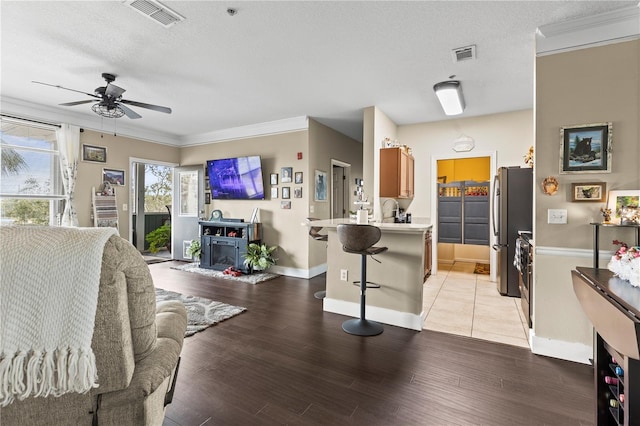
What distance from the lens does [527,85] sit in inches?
144

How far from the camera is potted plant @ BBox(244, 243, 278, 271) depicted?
5.20m

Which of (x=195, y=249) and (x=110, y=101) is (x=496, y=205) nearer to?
(x=110, y=101)

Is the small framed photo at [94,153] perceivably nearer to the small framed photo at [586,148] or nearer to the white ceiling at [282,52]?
the white ceiling at [282,52]

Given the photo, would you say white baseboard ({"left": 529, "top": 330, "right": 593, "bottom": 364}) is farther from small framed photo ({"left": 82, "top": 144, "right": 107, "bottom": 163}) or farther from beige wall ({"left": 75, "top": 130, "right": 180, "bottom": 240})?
small framed photo ({"left": 82, "top": 144, "right": 107, "bottom": 163})

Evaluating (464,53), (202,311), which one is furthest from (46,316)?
(464,53)

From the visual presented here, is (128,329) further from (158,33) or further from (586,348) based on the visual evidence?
(586,348)

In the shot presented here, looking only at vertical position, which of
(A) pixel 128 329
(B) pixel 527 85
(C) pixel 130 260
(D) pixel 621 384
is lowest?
(D) pixel 621 384

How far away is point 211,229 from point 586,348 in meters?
5.61

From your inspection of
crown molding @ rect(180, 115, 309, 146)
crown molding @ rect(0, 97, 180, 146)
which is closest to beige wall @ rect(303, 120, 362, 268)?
crown molding @ rect(180, 115, 309, 146)

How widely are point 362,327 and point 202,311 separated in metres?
1.82

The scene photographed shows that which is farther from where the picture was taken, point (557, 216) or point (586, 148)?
point (557, 216)

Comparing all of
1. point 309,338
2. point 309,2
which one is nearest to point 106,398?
point 309,338

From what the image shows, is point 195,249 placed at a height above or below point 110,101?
below

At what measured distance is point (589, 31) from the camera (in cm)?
236
